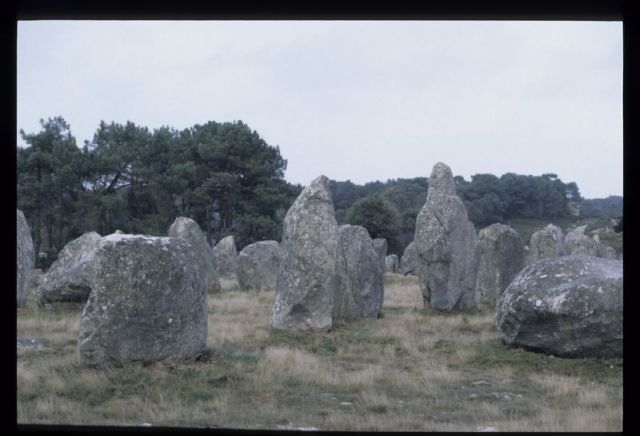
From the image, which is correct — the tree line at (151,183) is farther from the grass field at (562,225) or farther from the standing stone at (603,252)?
the standing stone at (603,252)

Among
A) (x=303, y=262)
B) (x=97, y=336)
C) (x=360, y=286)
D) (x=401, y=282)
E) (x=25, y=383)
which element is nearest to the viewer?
(x=25, y=383)

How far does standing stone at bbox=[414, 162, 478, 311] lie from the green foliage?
81.3 feet

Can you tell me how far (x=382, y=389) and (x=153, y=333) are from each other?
269 centimetres

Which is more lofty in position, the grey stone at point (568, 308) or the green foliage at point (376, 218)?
the green foliage at point (376, 218)

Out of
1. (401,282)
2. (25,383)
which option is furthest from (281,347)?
(401,282)

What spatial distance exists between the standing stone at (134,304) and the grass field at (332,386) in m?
0.21

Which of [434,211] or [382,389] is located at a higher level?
[434,211]

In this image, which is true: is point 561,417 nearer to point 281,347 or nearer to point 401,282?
point 281,347

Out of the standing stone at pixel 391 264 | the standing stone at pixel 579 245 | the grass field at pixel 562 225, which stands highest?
the grass field at pixel 562 225

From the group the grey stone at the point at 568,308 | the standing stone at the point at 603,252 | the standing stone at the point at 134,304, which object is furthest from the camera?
the standing stone at the point at 603,252

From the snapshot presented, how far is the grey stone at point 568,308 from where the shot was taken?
825cm

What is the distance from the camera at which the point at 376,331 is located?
11.5m

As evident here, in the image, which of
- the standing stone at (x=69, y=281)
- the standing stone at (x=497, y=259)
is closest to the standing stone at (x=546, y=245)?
the standing stone at (x=497, y=259)

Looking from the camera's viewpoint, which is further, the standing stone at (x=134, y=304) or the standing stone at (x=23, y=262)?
the standing stone at (x=23, y=262)
